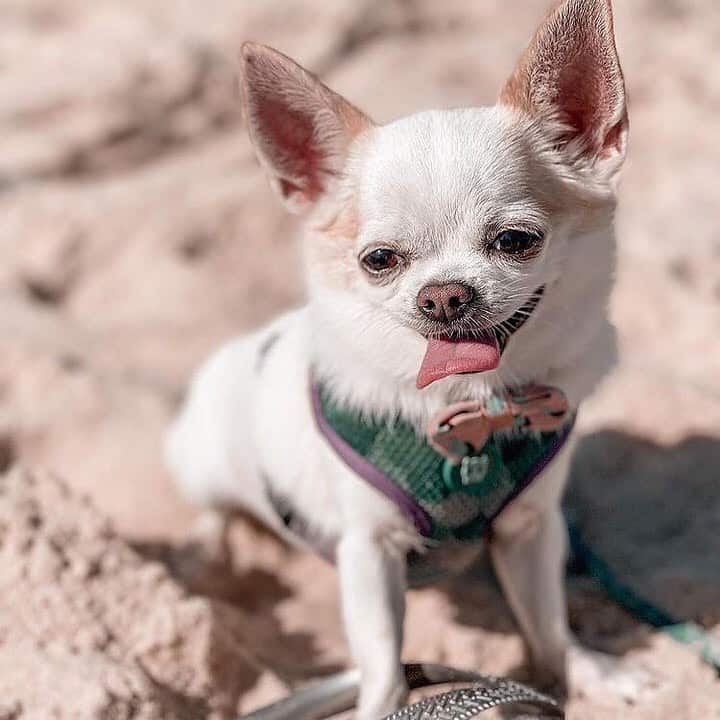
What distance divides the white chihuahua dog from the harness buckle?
28mm

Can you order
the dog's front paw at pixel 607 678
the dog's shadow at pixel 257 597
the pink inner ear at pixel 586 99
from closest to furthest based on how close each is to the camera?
the pink inner ear at pixel 586 99 < the dog's front paw at pixel 607 678 < the dog's shadow at pixel 257 597

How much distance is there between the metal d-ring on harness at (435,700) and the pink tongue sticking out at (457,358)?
0.56 meters

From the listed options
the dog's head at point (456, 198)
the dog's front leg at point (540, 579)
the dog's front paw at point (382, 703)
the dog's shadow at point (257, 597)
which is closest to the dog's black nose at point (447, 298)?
the dog's head at point (456, 198)

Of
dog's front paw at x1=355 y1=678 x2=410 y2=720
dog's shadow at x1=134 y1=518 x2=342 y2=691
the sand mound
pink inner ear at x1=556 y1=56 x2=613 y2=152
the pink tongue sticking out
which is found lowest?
dog's shadow at x1=134 y1=518 x2=342 y2=691

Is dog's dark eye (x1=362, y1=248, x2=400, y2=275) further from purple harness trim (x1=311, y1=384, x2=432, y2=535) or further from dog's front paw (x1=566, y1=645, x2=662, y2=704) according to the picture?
dog's front paw (x1=566, y1=645, x2=662, y2=704)

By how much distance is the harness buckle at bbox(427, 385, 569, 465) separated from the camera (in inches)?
73.8

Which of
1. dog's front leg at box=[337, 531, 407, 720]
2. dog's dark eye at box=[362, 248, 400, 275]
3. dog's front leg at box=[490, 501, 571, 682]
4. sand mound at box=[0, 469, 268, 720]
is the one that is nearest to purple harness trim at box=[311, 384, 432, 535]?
dog's front leg at box=[337, 531, 407, 720]

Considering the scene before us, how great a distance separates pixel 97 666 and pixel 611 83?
1.52 metres

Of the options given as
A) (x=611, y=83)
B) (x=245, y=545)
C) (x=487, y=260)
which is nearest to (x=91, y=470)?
(x=245, y=545)

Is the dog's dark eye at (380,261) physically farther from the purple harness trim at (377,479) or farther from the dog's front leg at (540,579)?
the dog's front leg at (540,579)

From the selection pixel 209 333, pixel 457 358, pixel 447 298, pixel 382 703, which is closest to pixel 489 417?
pixel 457 358

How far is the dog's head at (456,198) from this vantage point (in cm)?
170

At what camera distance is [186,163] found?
→ 15.9 feet

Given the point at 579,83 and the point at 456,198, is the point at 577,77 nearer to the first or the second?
the point at 579,83
